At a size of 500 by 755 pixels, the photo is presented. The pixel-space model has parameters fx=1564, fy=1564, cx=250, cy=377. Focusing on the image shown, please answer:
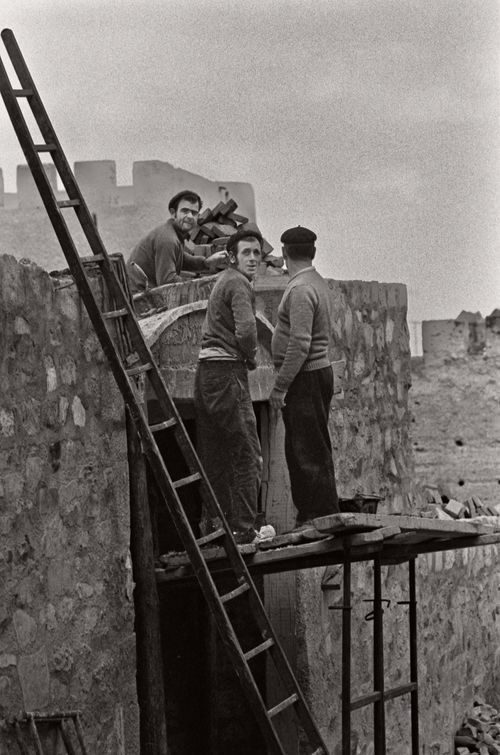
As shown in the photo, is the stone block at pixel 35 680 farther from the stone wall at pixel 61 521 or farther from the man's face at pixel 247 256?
the man's face at pixel 247 256

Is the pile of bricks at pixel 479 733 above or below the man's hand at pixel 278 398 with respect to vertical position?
below

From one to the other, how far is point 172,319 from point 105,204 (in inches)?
922

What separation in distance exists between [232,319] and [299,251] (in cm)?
65

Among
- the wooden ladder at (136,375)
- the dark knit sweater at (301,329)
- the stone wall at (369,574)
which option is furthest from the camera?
the stone wall at (369,574)

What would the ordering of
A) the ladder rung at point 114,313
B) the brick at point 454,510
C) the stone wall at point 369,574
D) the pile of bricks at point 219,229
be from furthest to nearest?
the brick at point 454,510 → the pile of bricks at point 219,229 → the stone wall at point 369,574 → the ladder rung at point 114,313

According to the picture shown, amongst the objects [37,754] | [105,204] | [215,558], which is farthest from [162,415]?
[105,204]

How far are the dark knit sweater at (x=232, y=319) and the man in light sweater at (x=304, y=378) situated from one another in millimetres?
306

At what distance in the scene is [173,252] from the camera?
1053cm

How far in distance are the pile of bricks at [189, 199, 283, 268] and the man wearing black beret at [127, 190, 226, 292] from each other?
0.57m

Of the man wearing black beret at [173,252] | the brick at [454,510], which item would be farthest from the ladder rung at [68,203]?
the brick at [454,510]

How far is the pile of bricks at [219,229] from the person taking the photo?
38.1ft

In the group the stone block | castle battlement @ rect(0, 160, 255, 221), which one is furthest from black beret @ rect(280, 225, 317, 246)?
castle battlement @ rect(0, 160, 255, 221)

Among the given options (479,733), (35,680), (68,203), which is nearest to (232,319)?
(68,203)

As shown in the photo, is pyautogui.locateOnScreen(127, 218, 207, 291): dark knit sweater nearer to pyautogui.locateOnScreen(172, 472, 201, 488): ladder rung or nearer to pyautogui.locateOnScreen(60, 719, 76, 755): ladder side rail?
pyautogui.locateOnScreen(172, 472, 201, 488): ladder rung
